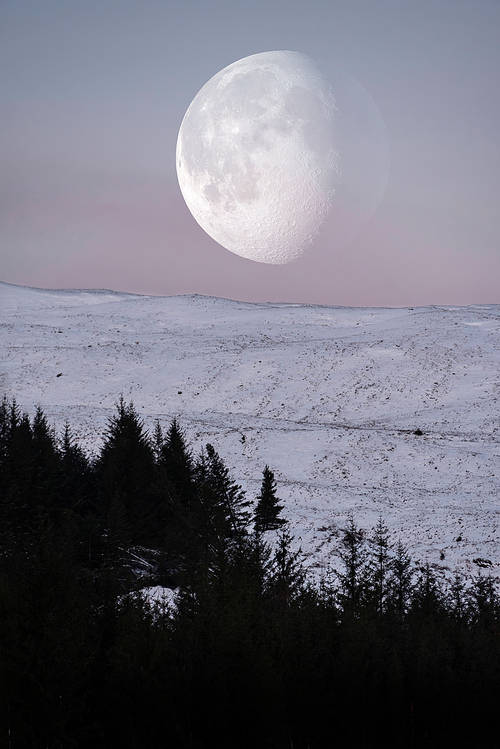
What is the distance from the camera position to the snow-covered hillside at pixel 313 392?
165ft

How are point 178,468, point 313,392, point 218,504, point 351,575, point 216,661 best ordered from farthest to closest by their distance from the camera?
point 313,392, point 178,468, point 218,504, point 351,575, point 216,661

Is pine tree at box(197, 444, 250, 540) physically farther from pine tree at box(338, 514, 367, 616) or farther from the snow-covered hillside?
the snow-covered hillside

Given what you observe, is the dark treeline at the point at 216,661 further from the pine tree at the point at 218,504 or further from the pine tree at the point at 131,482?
the pine tree at the point at 131,482

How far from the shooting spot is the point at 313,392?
83.6 meters

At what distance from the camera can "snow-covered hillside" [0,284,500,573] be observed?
5041cm

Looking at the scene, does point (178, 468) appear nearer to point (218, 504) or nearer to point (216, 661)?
point (218, 504)

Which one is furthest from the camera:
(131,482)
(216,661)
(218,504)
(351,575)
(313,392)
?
(313,392)

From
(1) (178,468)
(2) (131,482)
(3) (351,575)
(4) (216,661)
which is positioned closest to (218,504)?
(1) (178,468)

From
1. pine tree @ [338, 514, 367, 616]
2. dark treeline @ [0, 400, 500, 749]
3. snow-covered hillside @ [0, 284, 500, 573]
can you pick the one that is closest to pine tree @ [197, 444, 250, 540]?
dark treeline @ [0, 400, 500, 749]

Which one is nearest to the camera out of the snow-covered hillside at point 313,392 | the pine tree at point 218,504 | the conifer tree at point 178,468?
the pine tree at point 218,504

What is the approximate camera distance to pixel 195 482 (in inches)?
1670

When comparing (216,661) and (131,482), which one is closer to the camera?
(216,661)

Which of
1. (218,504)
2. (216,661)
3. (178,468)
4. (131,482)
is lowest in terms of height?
(216,661)

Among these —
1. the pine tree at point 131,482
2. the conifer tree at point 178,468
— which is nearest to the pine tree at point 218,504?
the conifer tree at point 178,468
